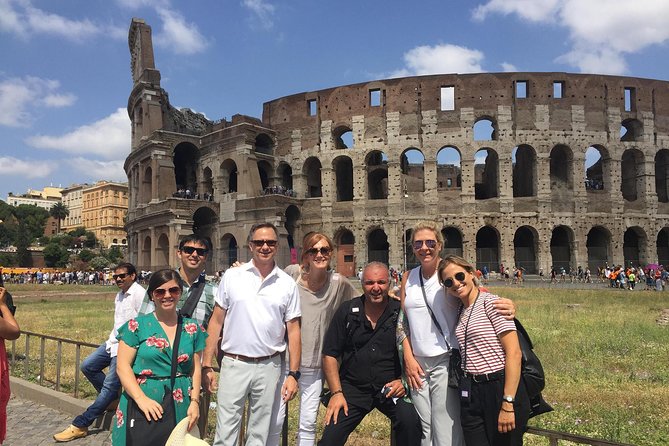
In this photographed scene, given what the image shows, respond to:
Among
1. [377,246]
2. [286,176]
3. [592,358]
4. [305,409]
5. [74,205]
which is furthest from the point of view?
[74,205]

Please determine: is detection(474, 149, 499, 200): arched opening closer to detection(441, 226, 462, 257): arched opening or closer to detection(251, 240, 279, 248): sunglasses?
detection(441, 226, 462, 257): arched opening

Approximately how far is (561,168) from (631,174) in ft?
15.5

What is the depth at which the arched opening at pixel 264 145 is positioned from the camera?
118ft

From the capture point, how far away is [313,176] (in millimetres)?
36250

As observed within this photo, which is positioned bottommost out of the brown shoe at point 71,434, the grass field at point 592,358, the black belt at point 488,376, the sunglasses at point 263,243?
the grass field at point 592,358

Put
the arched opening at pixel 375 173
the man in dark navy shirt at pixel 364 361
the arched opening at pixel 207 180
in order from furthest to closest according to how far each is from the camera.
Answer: the arched opening at pixel 207 180 → the arched opening at pixel 375 173 → the man in dark navy shirt at pixel 364 361

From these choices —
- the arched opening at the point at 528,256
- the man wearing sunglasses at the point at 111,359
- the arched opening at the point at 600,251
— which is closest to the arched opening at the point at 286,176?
the arched opening at the point at 528,256

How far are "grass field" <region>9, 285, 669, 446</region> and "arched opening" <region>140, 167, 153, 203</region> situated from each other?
19.1 m

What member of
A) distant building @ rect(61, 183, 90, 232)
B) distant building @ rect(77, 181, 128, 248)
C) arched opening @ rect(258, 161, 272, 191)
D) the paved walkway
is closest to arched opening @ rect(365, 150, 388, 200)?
arched opening @ rect(258, 161, 272, 191)

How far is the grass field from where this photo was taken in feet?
18.3

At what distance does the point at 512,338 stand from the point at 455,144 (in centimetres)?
2984

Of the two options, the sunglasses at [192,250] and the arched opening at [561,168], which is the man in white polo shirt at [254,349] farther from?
the arched opening at [561,168]

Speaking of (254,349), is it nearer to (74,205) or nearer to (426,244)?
(426,244)

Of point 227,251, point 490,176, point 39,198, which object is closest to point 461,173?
point 490,176
